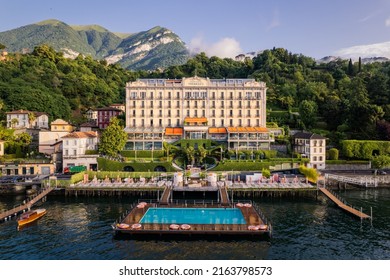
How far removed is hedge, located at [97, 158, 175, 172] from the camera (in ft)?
244

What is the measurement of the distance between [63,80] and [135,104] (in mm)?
53664

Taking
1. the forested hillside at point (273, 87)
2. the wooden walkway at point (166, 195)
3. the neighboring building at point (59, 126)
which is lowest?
the wooden walkway at point (166, 195)

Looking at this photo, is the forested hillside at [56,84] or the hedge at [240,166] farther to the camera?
the forested hillside at [56,84]

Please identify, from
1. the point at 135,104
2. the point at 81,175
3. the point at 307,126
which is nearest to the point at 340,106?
the point at 307,126

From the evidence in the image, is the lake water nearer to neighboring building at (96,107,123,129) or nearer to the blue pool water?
the blue pool water

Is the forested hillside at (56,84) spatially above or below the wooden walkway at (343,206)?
above

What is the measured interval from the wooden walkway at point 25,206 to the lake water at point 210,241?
2.35m

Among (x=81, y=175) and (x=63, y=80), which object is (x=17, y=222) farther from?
(x=63, y=80)

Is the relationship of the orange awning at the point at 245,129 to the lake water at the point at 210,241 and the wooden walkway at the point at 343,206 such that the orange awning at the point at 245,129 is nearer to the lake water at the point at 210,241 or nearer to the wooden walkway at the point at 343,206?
the wooden walkway at the point at 343,206

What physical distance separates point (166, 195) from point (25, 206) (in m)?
23.4

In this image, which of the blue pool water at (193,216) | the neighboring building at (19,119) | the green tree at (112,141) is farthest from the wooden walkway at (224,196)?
the neighboring building at (19,119)

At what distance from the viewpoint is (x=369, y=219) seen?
46906 mm

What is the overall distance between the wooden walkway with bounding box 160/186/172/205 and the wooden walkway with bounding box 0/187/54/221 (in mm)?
21883

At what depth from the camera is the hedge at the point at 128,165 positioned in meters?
74.4
